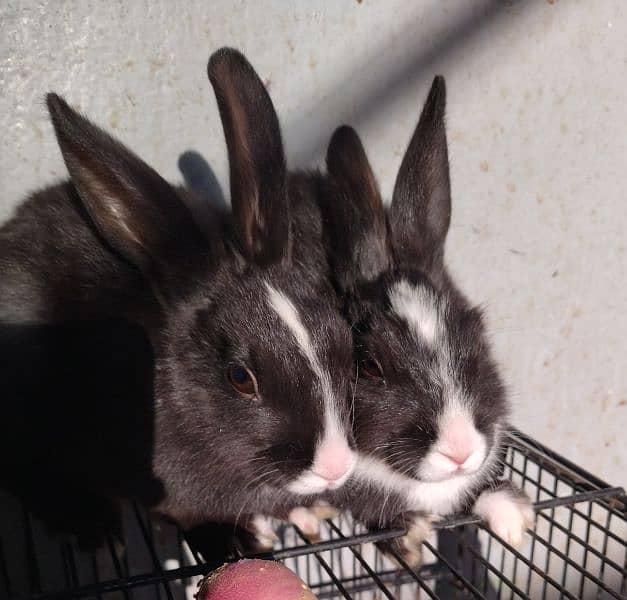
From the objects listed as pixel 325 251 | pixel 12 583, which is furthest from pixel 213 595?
pixel 12 583

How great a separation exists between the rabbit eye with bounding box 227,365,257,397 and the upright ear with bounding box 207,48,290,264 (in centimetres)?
20

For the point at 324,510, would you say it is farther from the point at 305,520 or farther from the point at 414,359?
the point at 414,359

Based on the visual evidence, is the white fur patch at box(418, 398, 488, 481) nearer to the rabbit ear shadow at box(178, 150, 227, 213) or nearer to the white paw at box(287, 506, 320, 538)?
the white paw at box(287, 506, 320, 538)

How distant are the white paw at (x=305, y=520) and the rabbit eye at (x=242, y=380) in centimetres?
29

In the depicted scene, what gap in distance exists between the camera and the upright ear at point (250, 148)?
39.3 inches

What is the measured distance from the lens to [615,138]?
1.64 metres

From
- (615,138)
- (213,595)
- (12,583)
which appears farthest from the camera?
(615,138)

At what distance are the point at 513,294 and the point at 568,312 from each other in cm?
16

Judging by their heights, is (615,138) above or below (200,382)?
above

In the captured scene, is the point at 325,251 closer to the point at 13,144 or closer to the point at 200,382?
the point at 200,382

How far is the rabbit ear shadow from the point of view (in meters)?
1.42

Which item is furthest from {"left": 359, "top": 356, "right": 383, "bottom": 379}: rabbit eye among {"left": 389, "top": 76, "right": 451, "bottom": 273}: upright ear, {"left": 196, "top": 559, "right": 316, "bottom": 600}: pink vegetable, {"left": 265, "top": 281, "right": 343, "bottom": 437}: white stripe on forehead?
{"left": 196, "top": 559, "right": 316, "bottom": 600}: pink vegetable

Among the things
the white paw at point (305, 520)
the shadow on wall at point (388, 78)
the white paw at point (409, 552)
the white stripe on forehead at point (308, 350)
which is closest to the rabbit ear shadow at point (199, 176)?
the shadow on wall at point (388, 78)

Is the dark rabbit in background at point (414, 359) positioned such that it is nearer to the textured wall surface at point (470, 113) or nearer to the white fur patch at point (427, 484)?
the white fur patch at point (427, 484)
